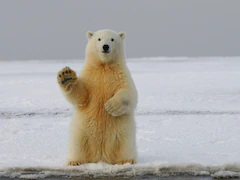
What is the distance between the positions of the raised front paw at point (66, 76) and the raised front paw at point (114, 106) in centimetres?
39

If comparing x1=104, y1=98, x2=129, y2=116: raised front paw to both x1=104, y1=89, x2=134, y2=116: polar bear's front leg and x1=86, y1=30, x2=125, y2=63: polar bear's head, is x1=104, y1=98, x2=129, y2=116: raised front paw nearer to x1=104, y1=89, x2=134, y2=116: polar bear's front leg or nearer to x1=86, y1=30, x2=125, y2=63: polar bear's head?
x1=104, y1=89, x2=134, y2=116: polar bear's front leg

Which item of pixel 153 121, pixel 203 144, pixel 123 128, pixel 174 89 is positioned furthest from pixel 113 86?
pixel 174 89

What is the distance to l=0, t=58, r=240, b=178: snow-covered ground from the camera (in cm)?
384

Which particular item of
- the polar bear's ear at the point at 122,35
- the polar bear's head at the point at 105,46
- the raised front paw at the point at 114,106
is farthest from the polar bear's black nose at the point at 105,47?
the raised front paw at the point at 114,106

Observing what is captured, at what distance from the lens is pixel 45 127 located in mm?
6488

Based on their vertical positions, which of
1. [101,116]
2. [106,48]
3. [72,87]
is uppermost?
[106,48]

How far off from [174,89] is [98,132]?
7.84m

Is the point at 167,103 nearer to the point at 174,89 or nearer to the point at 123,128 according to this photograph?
the point at 174,89

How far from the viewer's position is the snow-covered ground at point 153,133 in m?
3.84

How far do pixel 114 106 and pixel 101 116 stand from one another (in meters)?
0.31

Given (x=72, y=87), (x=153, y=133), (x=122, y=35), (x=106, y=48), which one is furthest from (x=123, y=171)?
(x=153, y=133)

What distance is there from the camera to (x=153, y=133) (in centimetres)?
593

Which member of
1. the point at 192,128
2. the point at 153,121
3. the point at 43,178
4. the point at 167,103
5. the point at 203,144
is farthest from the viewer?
the point at 167,103

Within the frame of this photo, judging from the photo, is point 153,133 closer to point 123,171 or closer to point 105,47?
point 123,171
